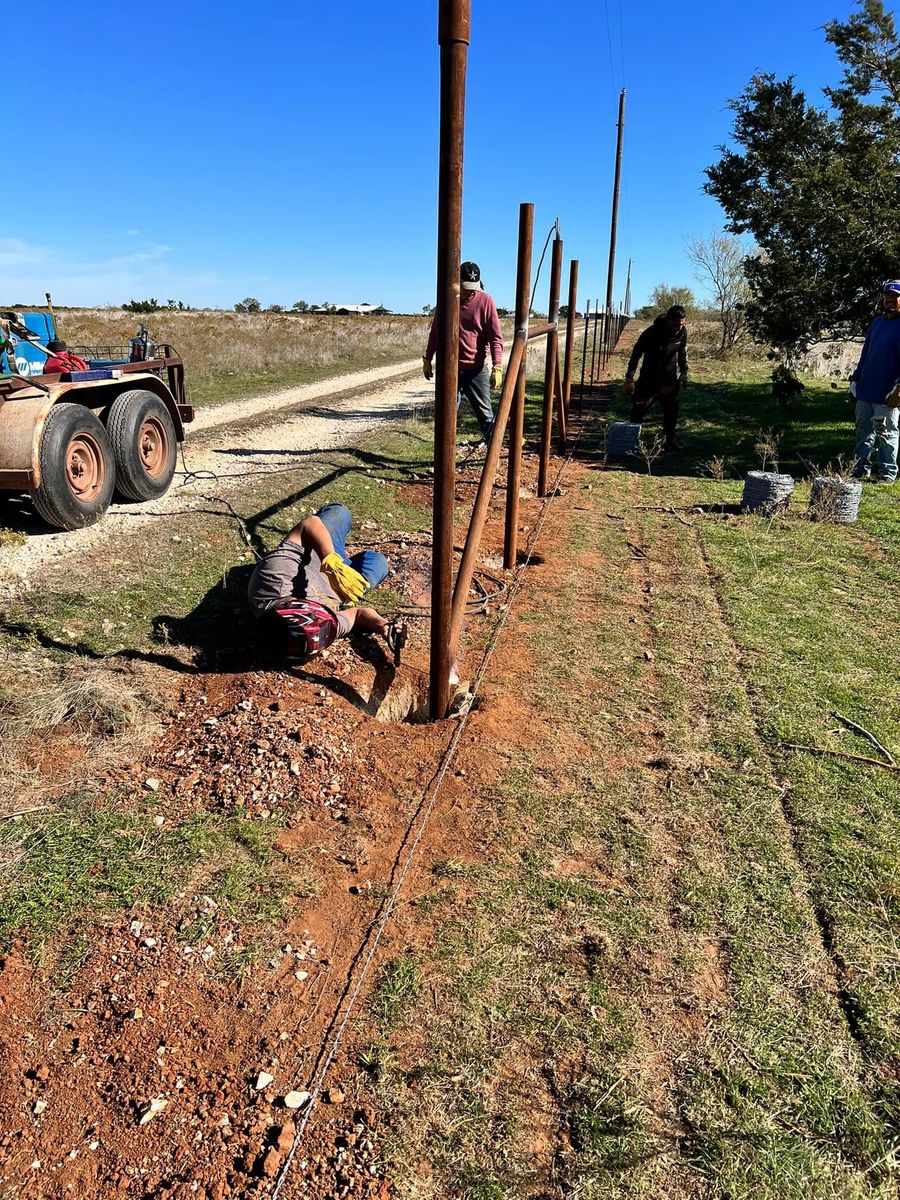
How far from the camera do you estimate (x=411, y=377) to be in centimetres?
1928

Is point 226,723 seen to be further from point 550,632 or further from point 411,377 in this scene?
point 411,377

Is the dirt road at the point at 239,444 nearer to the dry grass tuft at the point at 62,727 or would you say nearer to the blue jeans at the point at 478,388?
the dry grass tuft at the point at 62,727

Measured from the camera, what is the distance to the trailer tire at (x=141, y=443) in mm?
6250

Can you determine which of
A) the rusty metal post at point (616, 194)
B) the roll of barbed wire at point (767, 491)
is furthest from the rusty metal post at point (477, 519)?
the rusty metal post at point (616, 194)

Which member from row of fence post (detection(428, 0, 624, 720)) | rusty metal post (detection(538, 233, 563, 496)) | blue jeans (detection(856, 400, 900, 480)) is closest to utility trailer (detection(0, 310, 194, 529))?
row of fence post (detection(428, 0, 624, 720))

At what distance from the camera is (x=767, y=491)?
719 centimetres

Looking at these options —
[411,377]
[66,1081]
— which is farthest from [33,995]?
[411,377]

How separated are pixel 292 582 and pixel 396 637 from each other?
2.45 feet

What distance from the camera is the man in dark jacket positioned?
920cm

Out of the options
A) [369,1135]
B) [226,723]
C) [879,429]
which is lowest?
[369,1135]

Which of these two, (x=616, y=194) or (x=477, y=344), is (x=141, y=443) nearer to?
(x=477, y=344)

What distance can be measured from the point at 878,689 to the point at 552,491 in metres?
4.64

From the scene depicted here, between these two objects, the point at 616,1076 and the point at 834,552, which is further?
the point at 834,552

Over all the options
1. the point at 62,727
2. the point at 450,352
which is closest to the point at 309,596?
the point at 62,727
